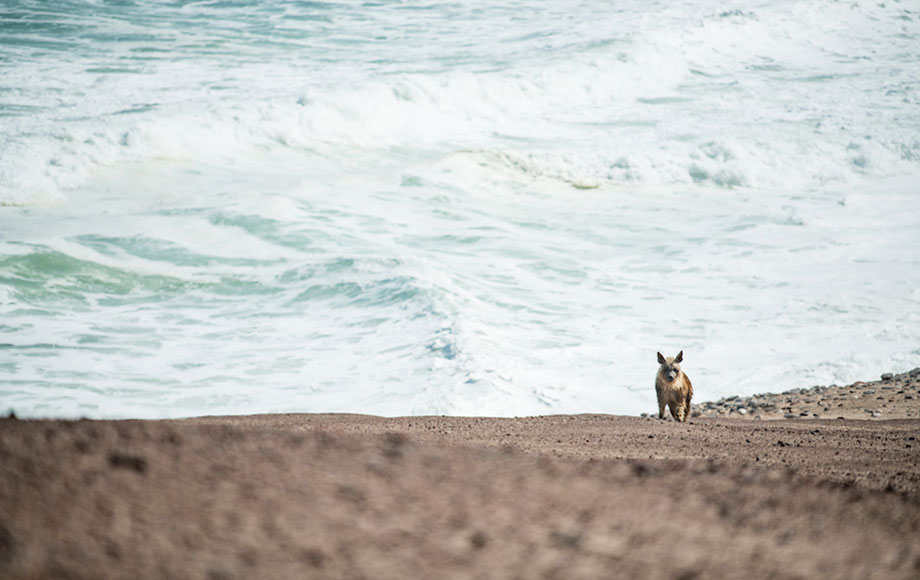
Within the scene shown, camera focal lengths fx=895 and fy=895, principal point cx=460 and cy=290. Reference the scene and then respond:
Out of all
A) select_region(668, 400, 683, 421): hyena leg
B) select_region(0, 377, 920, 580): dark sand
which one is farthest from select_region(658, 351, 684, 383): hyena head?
select_region(0, 377, 920, 580): dark sand

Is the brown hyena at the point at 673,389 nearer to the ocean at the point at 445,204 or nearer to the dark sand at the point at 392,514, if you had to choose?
the ocean at the point at 445,204

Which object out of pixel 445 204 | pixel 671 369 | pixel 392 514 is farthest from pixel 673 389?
pixel 445 204

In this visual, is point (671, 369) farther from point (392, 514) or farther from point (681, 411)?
point (392, 514)

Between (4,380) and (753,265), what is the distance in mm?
11274

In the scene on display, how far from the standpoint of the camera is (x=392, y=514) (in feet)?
9.45

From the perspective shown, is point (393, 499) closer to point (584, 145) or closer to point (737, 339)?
point (737, 339)

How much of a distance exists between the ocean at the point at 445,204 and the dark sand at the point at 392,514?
6.04 meters

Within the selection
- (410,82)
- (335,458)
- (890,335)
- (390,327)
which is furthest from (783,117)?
(335,458)

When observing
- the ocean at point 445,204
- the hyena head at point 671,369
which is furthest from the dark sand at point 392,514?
the ocean at point 445,204

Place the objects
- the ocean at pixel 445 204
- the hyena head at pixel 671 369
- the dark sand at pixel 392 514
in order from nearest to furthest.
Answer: the dark sand at pixel 392 514
the hyena head at pixel 671 369
the ocean at pixel 445 204

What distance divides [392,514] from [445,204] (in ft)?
50.9

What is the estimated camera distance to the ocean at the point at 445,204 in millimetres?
10836

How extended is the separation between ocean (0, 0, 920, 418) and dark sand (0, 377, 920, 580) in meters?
6.04

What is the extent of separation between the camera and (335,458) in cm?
343
